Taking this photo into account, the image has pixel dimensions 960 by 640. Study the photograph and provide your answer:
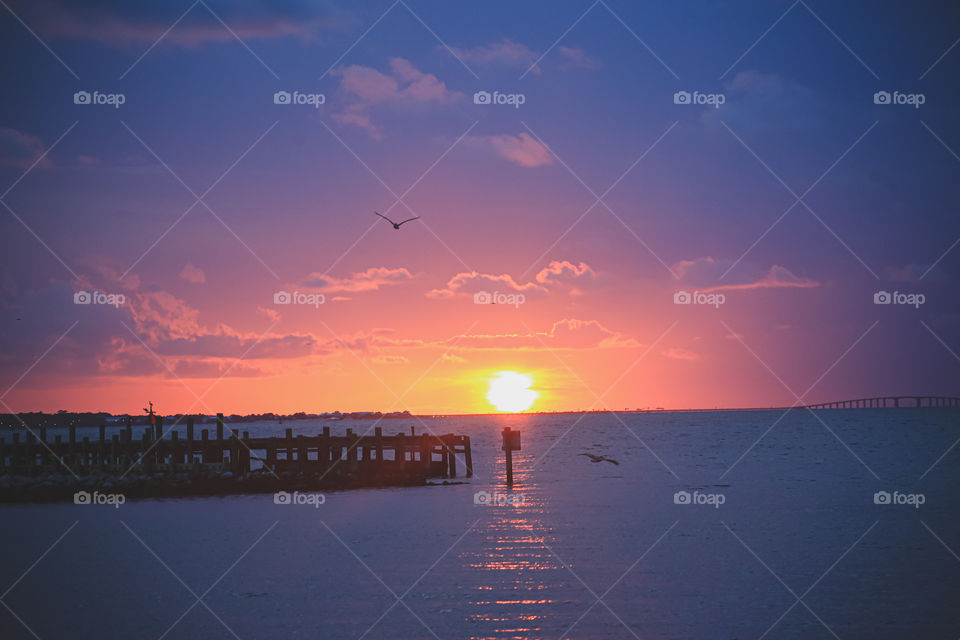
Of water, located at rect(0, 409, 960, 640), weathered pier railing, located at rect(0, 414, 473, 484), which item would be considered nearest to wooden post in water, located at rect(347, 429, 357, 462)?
weathered pier railing, located at rect(0, 414, 473, 484)

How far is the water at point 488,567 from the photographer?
605 inches

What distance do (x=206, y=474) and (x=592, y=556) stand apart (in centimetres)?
2521

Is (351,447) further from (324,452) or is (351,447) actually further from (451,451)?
(451,451)

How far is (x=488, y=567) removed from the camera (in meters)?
20.2

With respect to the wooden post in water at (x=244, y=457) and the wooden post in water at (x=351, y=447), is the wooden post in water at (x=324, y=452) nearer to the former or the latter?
the wooden post in water at (x=351, y=447)

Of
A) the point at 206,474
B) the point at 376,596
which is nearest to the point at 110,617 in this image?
the point at 376,596

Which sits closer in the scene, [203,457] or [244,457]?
[244,457]

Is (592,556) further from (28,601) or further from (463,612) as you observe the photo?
(28,601)

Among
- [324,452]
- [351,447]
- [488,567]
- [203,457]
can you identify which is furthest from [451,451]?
[488,567]

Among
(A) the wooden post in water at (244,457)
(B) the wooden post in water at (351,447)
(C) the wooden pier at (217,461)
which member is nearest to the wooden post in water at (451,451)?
(C) the wooden pier at (217,461)

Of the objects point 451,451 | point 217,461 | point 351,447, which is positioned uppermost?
point 451,451

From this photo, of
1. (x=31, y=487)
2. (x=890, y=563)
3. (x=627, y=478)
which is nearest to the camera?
(x=890, y=563)

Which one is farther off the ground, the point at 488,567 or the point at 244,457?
the point at 244,457

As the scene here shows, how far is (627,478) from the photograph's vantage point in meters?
49.8
